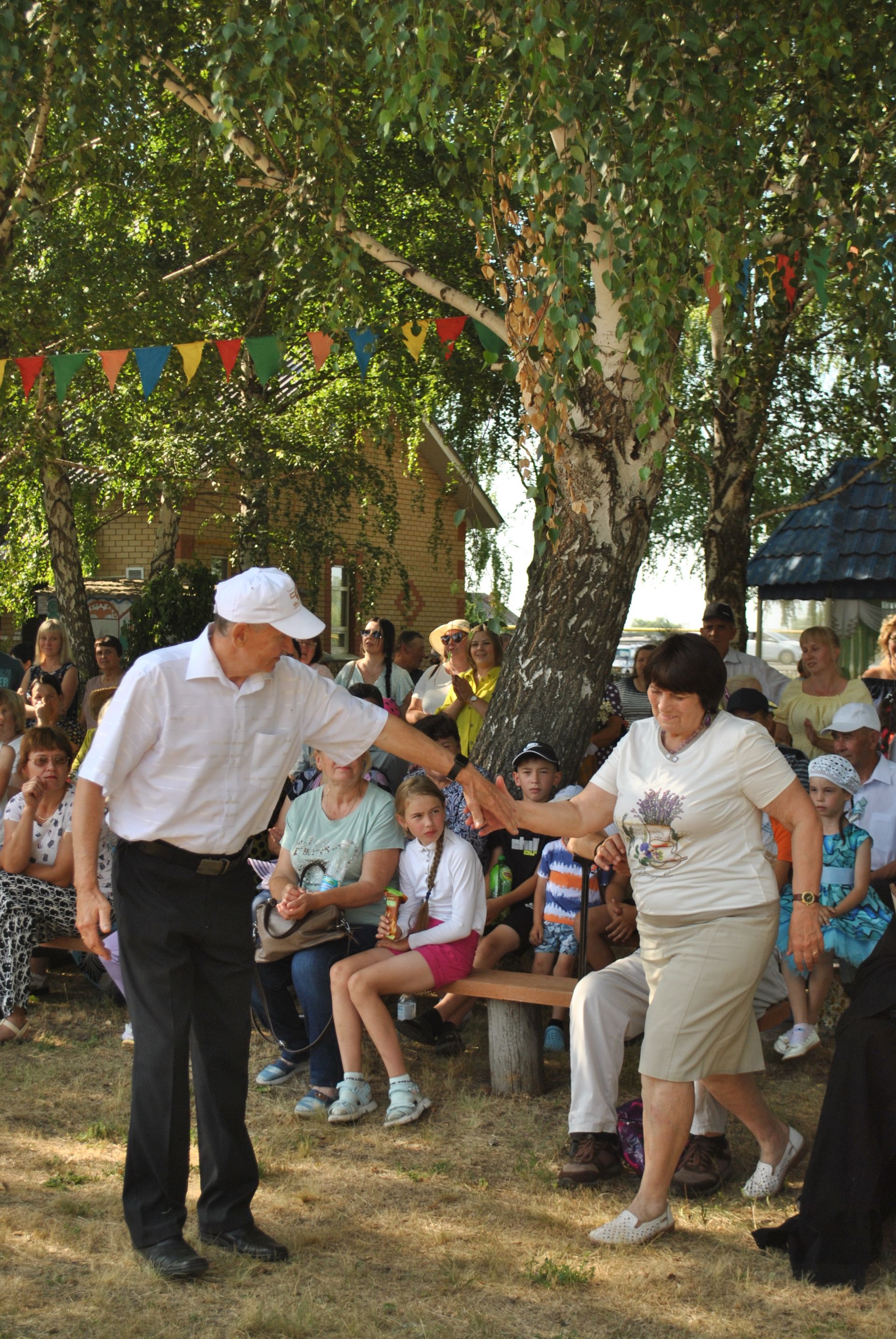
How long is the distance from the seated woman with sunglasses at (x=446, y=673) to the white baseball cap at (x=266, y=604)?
4.57 metres

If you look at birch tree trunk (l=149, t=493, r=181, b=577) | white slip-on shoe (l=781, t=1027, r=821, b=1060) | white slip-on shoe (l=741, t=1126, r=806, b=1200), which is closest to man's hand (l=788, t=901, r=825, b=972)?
white slip-on shoe (l=741, t=1126, r=806, b=1200)

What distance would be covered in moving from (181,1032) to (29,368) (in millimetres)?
7741

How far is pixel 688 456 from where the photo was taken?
1509cm

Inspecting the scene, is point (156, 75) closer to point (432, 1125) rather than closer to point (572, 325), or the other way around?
point (572, 325)

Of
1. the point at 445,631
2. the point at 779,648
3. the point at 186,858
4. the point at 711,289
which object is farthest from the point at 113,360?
the point at 779,648

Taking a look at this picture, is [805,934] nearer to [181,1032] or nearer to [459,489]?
[181,1032]

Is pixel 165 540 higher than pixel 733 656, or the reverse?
pixel 165 540

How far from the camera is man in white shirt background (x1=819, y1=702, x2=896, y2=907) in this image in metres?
5.67

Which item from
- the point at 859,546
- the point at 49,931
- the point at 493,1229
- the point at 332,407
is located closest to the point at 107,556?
the point at 332,407

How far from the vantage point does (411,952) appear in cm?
516

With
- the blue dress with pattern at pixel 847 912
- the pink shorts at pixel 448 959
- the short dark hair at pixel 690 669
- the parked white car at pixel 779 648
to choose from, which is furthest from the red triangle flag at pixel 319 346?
the parked white car at pixel 779 648

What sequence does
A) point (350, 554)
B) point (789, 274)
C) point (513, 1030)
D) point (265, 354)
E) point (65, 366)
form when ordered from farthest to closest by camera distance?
1. point (350, 554)
2. point (65, 366)
3. point (265, 354)
4. point (789, 274)
5. point (513, 1030)

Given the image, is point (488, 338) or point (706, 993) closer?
point (706, 993)

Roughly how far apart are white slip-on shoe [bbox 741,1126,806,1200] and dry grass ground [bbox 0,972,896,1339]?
0.15ft
